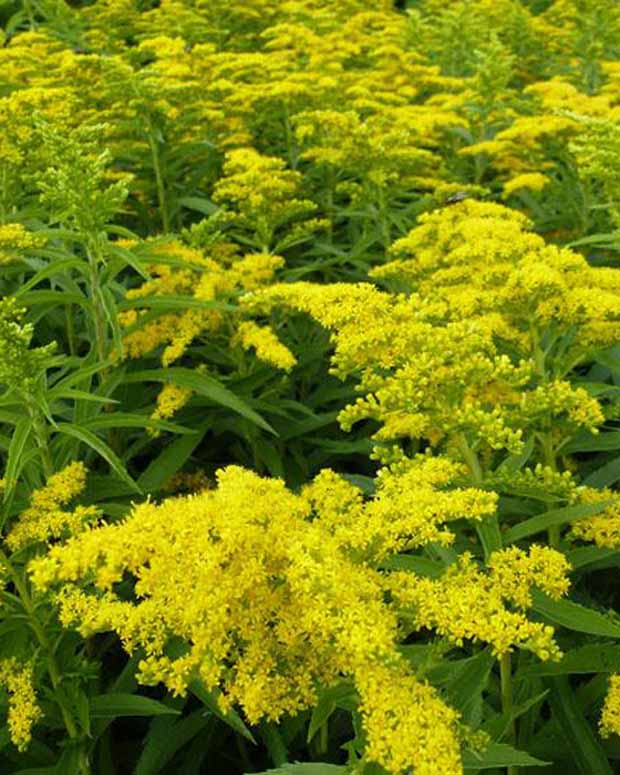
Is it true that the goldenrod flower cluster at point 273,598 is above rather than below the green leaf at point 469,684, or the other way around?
above

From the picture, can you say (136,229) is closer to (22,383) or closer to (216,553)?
(22,383)

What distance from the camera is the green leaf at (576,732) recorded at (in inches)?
95.5

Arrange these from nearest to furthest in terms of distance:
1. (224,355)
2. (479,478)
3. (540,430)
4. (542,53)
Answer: (479,478) → (540,430) → (224,355) → (542,53)

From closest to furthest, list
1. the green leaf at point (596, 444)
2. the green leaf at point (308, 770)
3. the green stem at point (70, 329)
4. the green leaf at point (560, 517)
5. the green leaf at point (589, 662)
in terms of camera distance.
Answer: the green leaf at point (308, 770) < the green leaf at point (589, 662) < the green leaf at point (560, 517) < the green leaf at point (596, 444) < the green stem at point (70, 329)

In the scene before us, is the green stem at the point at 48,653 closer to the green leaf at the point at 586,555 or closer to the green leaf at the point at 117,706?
the green leaf at the point at 117,706

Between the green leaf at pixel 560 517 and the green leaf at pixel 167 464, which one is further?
the green leaf at pixel 167 464

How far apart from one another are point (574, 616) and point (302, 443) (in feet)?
6.06

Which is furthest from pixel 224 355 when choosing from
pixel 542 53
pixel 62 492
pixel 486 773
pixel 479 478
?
pixel 542 53

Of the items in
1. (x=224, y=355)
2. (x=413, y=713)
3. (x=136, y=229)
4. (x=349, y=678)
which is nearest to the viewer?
(x=413, y=713)

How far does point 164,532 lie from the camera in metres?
1.90

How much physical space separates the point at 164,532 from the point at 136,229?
360 centimetres

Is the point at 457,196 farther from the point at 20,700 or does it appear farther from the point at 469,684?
the point at 20,700

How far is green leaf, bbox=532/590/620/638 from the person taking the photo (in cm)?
221

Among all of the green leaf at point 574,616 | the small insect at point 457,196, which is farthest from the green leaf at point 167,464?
the small insect at point 457,196
